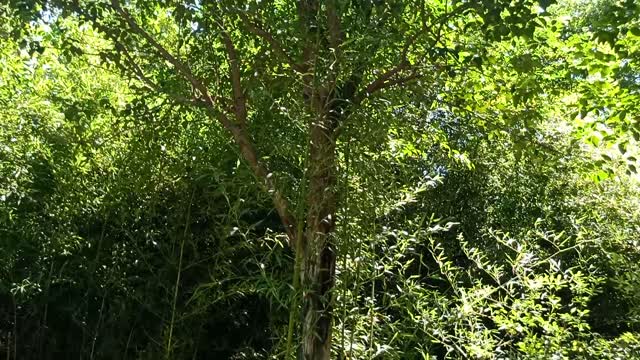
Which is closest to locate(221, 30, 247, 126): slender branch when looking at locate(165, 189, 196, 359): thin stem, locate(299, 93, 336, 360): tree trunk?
locate(299, 93, 336, 360): tree trunk

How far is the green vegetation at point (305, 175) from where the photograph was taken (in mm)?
2182

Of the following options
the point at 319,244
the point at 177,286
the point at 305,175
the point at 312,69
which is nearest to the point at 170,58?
the point at 312,69

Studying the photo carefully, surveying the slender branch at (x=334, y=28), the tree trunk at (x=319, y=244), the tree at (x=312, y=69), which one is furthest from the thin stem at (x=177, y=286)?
the slender branch at (x=334, y=28)

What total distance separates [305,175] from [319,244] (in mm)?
311

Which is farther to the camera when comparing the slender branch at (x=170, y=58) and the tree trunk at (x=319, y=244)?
the slender branch at (x=170, y=58)

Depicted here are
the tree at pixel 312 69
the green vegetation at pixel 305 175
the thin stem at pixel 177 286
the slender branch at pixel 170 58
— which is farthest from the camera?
the thin stem at pixel 177 286

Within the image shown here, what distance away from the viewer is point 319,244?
2186 millimetres

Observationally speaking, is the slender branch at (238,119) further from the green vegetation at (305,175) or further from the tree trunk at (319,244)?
the tree trunk at (319,244)

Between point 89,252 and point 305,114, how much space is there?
1.93 m

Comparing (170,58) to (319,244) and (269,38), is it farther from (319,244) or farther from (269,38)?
(319,244)

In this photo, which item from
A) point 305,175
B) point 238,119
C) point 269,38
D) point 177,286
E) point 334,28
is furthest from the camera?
point 177,286

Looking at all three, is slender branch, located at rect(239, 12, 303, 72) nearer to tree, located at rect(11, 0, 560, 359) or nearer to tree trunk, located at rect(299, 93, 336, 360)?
tree, located at rect(11, 0, 560, 359)

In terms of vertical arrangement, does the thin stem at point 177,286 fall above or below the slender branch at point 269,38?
below

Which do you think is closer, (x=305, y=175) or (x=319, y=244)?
(x=305, y=175)
